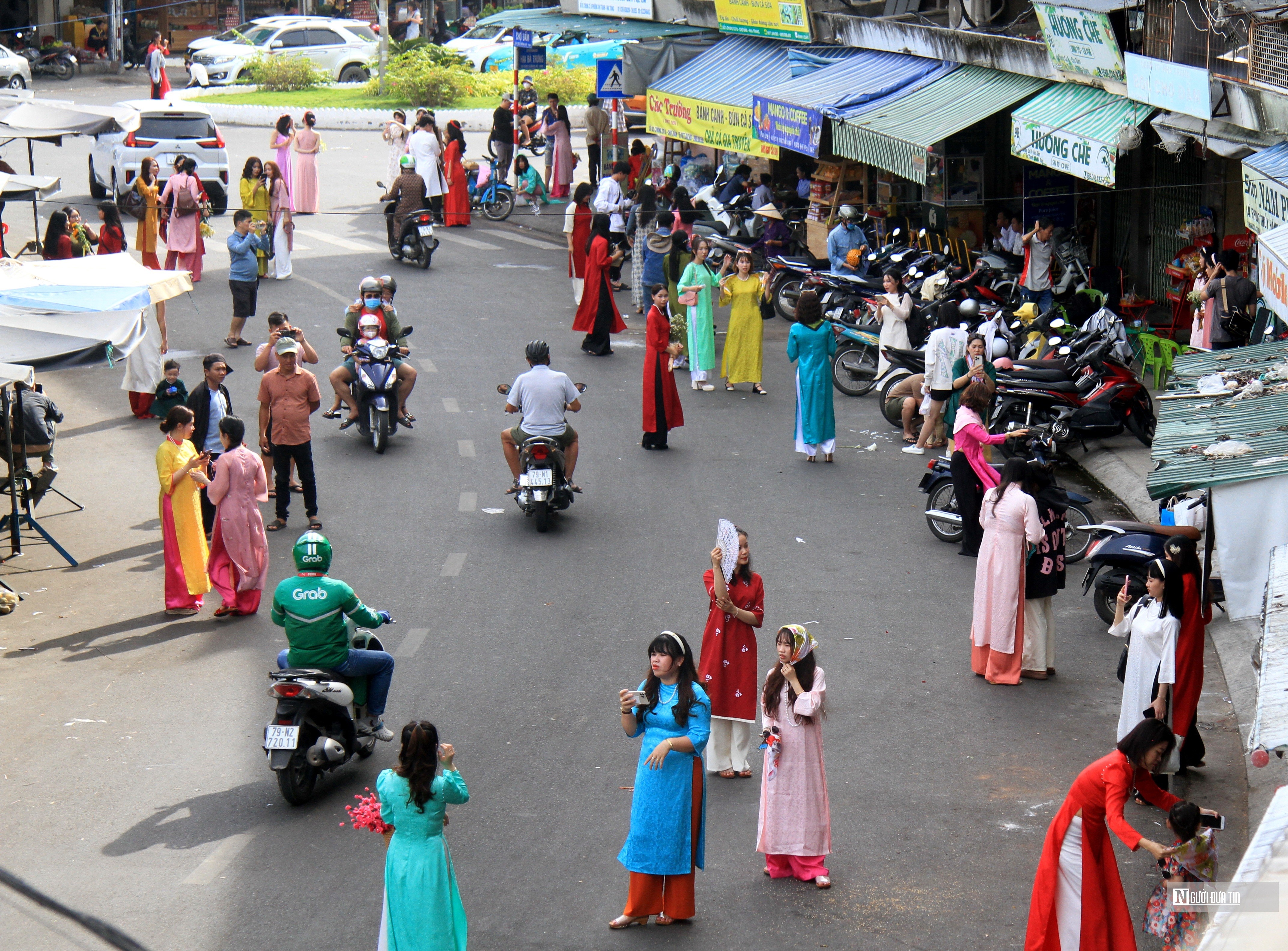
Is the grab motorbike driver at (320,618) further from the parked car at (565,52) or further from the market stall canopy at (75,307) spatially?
the parked car at (565,52)

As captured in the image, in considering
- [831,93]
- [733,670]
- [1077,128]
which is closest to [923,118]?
[831,93]

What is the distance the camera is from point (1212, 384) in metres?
10.5

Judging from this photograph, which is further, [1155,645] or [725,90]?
[725,90]

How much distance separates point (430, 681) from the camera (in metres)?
9.63

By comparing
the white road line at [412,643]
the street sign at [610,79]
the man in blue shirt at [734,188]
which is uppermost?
the street sign at [610,79]

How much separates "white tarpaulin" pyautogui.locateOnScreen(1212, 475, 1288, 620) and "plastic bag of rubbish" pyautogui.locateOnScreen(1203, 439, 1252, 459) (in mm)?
487

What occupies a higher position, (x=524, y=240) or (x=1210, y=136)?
(x=1210, y=136)

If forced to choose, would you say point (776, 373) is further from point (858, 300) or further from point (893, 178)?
point (893, 178)

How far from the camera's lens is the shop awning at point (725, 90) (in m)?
22.4

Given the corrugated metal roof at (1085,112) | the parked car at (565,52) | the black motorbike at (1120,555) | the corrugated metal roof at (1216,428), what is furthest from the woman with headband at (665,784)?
the parked car at (565,52)

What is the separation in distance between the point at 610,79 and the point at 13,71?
21580 millimetres

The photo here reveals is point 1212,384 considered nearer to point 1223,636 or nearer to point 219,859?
point 1223,636

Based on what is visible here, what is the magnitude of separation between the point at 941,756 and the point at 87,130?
16.5 meters

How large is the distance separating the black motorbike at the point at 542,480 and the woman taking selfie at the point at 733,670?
424cm
